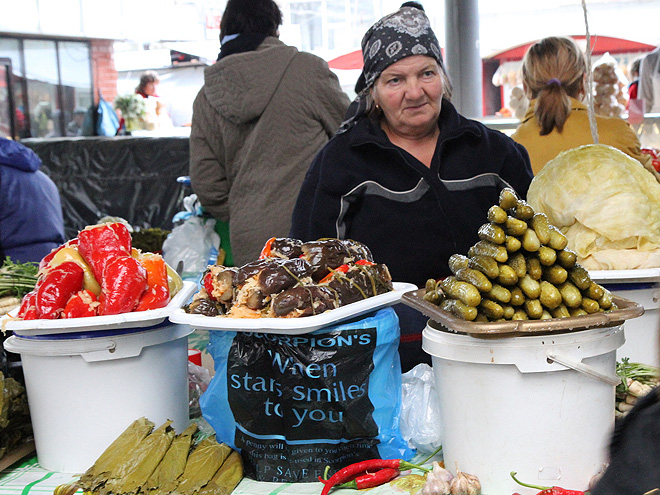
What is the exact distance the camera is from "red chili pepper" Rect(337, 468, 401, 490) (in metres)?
1.95

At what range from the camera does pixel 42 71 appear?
13766 millimetres

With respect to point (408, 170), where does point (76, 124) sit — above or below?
above

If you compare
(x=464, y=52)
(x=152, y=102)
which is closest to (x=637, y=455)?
(x=464, y=52)

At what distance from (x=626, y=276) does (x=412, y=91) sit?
43.8 inches

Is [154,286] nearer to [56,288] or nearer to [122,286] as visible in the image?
[122,286]

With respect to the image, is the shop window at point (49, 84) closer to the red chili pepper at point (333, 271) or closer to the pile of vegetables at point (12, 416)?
the pile of vegetables at point (12, 416)

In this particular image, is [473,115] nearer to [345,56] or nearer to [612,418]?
[345,56]

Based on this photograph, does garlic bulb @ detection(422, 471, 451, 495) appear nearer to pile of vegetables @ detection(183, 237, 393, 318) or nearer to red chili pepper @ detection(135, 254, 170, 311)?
pile of vegetables @ detection(183, 237, 393, 318)

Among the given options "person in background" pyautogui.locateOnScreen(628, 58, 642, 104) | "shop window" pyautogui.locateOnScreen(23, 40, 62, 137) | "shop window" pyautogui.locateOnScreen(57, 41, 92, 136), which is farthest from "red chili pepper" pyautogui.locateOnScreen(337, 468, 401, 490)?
"shop window" pyautogui.locateOnScreen(57, 41, 92, 136)

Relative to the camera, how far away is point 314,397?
1998mm

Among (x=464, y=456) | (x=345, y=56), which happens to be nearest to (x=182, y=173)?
(x=345, y=56)

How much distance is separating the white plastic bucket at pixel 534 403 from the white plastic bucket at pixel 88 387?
3.16 feet

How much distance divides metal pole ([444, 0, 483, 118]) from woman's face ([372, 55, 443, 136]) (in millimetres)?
4553

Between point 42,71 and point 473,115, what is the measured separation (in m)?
9.78
